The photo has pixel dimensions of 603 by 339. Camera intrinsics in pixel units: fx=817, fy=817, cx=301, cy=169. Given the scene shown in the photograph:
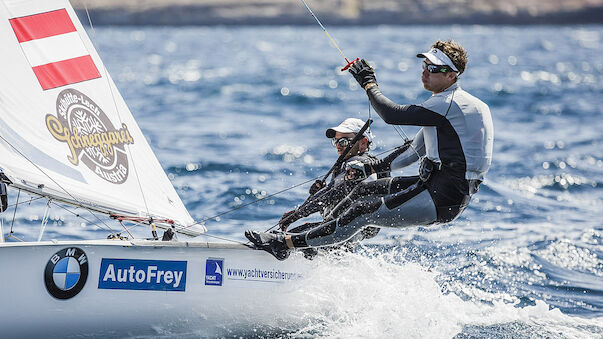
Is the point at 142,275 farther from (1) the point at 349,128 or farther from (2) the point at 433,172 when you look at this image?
(2) the point at 433,172

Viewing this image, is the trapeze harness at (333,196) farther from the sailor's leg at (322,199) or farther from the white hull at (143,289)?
the white hull at (143,289)

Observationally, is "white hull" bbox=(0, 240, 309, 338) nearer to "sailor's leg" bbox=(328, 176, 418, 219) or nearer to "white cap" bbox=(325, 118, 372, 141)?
"sailor's leg" bbox=(328, 176, 418, 219)

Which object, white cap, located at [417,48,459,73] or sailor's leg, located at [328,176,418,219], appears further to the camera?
sailor's leg, located at [328,176,418,219]

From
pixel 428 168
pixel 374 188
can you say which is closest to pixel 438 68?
pixel 428 168

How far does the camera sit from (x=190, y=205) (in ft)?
27.8

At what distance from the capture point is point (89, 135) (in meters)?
5.09

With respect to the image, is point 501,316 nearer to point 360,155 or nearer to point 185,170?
point 360,155

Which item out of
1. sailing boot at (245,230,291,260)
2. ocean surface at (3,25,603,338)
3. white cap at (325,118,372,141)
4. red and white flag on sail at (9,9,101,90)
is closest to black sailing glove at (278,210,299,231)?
ocean surface at (3,25,603,338)

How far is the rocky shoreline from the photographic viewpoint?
2330 inches

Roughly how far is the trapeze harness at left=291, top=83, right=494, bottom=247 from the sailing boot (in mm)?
74

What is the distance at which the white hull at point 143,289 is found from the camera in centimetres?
449

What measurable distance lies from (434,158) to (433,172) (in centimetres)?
8

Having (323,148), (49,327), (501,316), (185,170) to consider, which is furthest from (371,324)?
(323,148)

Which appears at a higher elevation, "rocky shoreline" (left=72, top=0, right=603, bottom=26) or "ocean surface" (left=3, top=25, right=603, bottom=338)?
"rocky shoreline" (left=72, top=0, right=603, bottom=26)
